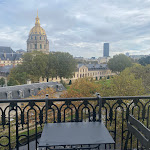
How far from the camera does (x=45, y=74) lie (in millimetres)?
45406

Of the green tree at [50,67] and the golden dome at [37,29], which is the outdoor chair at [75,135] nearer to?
the green tree at [50,67]

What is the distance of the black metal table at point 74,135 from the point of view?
288cm

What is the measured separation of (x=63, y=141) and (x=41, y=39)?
10696 cm

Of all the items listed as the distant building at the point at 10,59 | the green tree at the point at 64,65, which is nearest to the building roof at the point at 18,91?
the green tree at the point at 64,65

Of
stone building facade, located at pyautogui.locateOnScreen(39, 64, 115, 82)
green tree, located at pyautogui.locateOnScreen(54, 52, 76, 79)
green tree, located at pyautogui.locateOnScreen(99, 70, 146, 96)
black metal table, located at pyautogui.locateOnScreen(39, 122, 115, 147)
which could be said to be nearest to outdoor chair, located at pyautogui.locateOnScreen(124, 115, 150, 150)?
black metal table, located at pyautogui.locateOnScreen(39, 122, 115, 147)

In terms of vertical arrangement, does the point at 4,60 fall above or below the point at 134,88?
above

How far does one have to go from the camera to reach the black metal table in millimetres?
2875

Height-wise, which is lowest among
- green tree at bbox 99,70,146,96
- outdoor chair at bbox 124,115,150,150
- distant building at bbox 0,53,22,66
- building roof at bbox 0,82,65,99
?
building roof at bbox 0,82,65,99

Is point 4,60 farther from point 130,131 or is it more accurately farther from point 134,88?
point 130,131

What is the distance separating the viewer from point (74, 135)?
122 inches

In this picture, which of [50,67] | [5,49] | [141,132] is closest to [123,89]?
[141,132]

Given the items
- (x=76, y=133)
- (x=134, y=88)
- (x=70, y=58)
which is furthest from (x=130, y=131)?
(x=70, y=58)

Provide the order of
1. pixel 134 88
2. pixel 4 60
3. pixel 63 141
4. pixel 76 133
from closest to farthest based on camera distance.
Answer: pixel 63 141
pixel 76 133
pixel 134 88
pixel 4 60

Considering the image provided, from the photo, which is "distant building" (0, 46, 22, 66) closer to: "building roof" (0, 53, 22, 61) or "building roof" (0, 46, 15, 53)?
"building roof" (0, 53, 22, 61)
